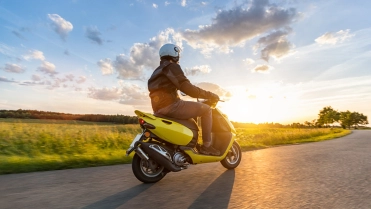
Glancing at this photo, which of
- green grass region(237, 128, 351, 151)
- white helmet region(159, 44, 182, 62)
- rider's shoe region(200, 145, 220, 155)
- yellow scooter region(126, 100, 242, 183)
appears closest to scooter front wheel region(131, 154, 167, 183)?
yellow scooter region(126, 100, 242, 183)

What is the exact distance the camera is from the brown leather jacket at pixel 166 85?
4.56 m

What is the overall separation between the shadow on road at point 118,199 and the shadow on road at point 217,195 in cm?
81

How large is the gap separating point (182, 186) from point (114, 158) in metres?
4.13

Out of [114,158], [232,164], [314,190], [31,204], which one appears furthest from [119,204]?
[114,158]

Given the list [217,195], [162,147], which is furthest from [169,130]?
[217,195]

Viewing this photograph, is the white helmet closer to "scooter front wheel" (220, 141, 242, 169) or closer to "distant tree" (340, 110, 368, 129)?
"scooter front wheel" (220, 141, 242, 169)

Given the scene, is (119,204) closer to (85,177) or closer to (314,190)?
(85,177)

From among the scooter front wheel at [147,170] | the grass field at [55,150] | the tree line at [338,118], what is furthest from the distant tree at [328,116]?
the scooter front wheel at [147,170]

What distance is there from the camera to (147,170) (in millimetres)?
4488

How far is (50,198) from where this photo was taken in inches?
136

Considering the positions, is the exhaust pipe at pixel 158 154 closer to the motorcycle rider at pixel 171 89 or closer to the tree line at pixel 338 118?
the motorcycle rider at pixel 171 89

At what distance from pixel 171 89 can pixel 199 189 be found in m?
1.64

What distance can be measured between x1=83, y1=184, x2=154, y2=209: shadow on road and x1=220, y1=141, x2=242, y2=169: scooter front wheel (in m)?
2.02

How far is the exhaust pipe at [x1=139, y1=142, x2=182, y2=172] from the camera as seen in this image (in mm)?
4332
